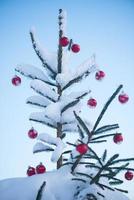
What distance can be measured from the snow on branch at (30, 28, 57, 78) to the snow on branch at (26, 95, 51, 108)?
62cm

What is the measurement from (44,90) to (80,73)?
79 cm

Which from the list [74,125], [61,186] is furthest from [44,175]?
[74,125]

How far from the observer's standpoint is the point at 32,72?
557 centimetres

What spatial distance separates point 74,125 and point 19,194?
1.83 metres

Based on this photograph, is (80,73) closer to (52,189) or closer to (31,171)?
(31,171)

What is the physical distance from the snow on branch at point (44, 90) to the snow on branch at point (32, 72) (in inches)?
11.8

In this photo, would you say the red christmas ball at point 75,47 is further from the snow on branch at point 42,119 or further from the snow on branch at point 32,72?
the snow on branch at point 42,119

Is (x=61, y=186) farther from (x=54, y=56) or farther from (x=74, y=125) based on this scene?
(x=54, y=56)

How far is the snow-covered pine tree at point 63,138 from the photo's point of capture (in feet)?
13.1

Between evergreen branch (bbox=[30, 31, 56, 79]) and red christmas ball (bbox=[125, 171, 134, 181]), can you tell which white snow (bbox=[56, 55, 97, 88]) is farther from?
red christmas ball (bbox=[125, 171, 134, 181])

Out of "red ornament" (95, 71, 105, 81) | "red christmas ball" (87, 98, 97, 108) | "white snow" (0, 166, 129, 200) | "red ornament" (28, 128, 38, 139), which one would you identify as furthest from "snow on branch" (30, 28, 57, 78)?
"white snow" (0, 166, 129, 200)

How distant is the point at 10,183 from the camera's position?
13.6 ft

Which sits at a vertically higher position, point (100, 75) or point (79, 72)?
point (79, 72)

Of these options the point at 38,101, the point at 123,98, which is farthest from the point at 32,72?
the point at 123,98
